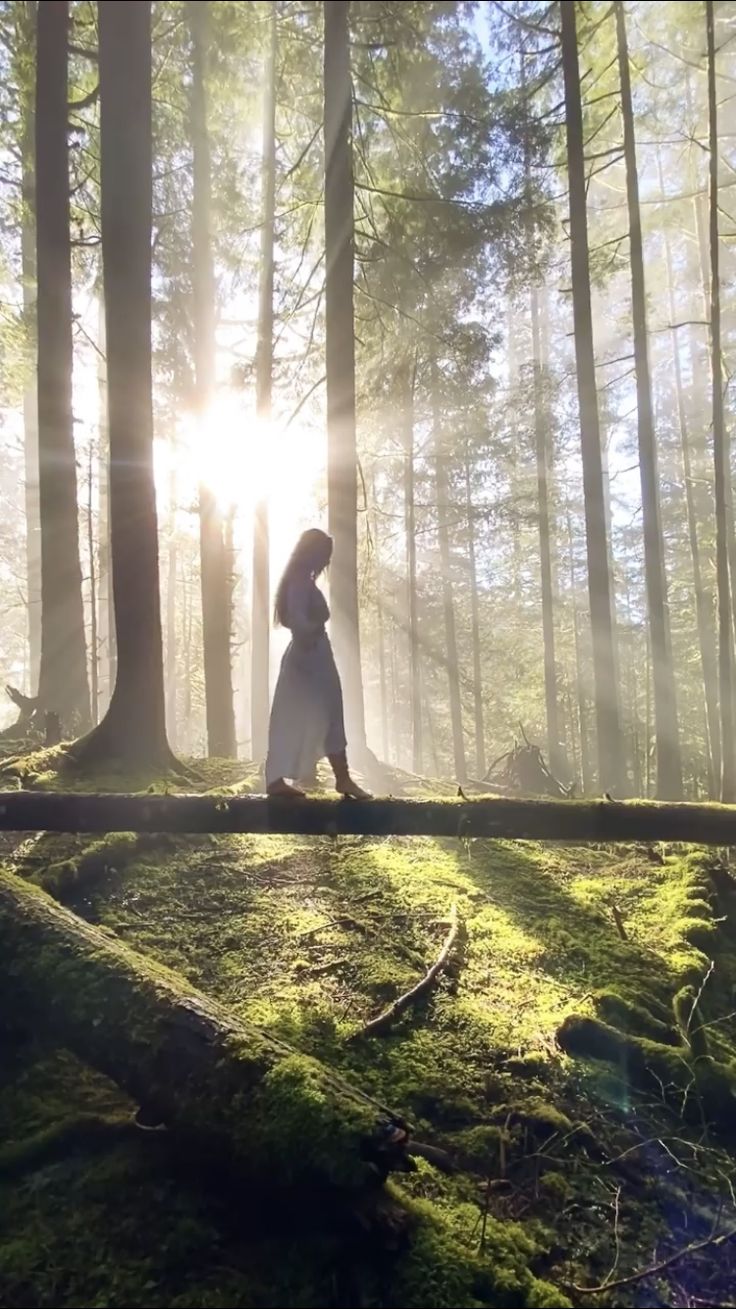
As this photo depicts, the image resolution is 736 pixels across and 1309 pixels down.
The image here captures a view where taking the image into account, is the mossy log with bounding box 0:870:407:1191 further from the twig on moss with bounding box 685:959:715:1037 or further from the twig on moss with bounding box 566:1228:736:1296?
the twig on moss with bounding box 685:959:715:1037

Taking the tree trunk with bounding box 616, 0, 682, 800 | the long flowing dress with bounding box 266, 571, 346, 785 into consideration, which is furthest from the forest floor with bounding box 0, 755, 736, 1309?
the tree trunk with bounding box 616, 0, 682, 800

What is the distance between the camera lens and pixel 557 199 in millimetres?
12406

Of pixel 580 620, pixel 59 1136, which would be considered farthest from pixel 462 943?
pixel 580 620

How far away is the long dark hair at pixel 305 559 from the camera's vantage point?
5.22 meters

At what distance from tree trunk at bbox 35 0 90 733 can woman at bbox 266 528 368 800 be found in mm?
5327

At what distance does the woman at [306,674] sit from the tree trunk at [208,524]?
7.88 meters

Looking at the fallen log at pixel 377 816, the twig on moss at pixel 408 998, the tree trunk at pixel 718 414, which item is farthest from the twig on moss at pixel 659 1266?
the tree trunk at pixel 718 414

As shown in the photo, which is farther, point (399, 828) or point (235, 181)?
point (235, 181)

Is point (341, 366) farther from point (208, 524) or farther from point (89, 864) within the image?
point (89, 864)

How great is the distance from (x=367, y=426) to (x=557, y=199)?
5.54 meters

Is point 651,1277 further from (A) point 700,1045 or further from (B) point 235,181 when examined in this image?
(B) point 235,181

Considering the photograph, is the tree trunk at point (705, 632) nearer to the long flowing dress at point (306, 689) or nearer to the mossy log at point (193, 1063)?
the long flowing dress at point (306, 689)

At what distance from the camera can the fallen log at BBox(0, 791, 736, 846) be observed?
4293 millimetres

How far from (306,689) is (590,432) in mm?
8095
